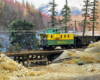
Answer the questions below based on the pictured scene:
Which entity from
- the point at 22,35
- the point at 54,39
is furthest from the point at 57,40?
the point at 22,35

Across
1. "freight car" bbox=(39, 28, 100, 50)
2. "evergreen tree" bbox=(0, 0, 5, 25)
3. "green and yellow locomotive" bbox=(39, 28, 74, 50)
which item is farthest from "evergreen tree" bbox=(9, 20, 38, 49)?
"evergreen tree" bbox=(0, 0, 5, 25)

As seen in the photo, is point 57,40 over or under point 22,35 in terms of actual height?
under

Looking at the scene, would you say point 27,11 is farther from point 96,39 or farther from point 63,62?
point 63,62

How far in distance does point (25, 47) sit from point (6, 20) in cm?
1384

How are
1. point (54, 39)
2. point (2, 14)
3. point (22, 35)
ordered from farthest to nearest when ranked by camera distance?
point (2, 14) < point (22, 35) < point (54, 39)

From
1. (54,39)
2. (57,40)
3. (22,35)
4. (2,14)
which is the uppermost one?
(2,14)

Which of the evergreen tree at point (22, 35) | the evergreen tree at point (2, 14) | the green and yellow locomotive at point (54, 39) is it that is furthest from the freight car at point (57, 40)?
the evergreen tree at point (2, 14)

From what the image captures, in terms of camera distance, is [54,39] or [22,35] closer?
[54,39]

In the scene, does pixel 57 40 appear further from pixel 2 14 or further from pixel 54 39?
pixel 2 14

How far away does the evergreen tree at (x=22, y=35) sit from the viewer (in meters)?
34.5

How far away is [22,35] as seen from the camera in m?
35.1

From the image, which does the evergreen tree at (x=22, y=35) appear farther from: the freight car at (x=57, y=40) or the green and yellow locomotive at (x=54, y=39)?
the green and yellow locomotive at (x=54, y=39)

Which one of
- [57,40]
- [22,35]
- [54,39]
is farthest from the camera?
[22,35]

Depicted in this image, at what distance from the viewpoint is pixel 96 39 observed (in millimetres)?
34000
